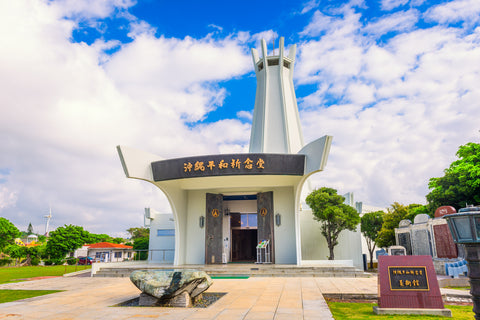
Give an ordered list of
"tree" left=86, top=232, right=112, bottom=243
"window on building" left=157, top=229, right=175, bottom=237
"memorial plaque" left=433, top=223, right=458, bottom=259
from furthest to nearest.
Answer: "tree" left=86, top=232, right=112, bottom=243, "window on building" left=157, top=229, right=175, bottom=237, "memorial plaque" left=433, top=223, right=458, bottom=259

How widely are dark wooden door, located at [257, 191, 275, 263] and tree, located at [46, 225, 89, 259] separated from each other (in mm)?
21884

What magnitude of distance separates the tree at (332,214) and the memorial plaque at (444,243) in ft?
10.5

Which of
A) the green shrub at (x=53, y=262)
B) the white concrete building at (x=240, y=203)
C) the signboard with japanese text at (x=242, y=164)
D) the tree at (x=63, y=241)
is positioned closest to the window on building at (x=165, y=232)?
the white concrete building at (x=240, y=203)

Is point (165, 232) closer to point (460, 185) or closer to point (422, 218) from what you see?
point (422, 218)

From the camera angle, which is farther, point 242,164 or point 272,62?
point 272,62

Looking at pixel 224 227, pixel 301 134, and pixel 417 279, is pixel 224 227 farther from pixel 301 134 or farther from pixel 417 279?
pixel 417 279

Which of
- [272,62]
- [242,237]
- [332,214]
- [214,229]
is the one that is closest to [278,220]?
[332,214]

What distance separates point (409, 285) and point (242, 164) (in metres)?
7.23

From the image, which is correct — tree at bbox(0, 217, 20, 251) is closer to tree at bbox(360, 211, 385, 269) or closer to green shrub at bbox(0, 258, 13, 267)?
green shrub at bbox(0, 258, 13, 267)

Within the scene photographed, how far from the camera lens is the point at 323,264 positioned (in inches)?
492

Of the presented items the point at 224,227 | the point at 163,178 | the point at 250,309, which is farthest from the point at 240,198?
the point at 250,309

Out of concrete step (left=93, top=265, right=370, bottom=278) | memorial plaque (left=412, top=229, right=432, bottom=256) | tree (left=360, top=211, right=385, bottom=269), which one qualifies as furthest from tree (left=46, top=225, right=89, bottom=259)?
memorial plaque (left=412, top=229, right=432, bottom=256)

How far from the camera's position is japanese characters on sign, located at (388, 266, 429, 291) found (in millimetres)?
5320

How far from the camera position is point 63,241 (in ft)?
92.1
